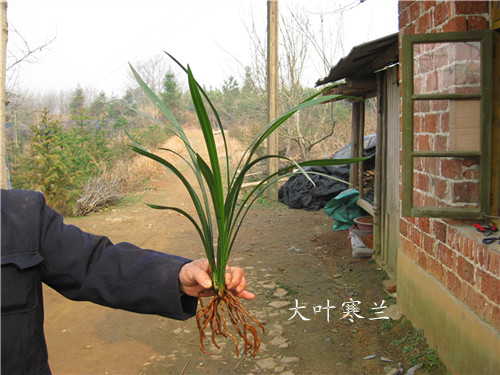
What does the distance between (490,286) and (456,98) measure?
1.10 meters

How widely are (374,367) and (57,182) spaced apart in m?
8.59

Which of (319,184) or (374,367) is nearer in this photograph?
(374,367)

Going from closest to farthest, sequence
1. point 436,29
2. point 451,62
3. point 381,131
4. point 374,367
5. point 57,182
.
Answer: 1. point 451,62
2. point 436,29
3. point 374,367
4. point 381,131
5. point 57,182

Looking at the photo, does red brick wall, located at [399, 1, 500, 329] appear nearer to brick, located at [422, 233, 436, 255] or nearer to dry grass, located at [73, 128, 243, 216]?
brick, located at [422, 233, 436, 255]

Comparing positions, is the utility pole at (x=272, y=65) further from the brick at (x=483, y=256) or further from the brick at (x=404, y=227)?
the brick at (x=483, y=256)

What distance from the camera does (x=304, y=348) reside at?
4012mm

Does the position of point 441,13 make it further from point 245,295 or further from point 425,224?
point 245,295

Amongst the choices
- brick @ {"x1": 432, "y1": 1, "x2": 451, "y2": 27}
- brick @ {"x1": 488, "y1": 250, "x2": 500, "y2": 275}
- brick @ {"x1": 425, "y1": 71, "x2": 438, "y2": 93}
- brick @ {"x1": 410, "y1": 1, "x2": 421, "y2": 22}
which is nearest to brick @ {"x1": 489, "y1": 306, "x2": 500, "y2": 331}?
brick @ {"x1": 488, "y1": 250, "x2": 500, "y2": 275}

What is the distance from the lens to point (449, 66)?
9.75 feet

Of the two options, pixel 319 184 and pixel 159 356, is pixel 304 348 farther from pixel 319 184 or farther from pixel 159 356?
pixel 319 184

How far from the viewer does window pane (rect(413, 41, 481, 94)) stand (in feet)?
A: 9.27

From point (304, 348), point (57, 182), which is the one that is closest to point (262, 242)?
point (304, 348)

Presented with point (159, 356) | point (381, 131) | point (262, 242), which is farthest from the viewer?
point (262, 242)

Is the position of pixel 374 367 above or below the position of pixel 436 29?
below
